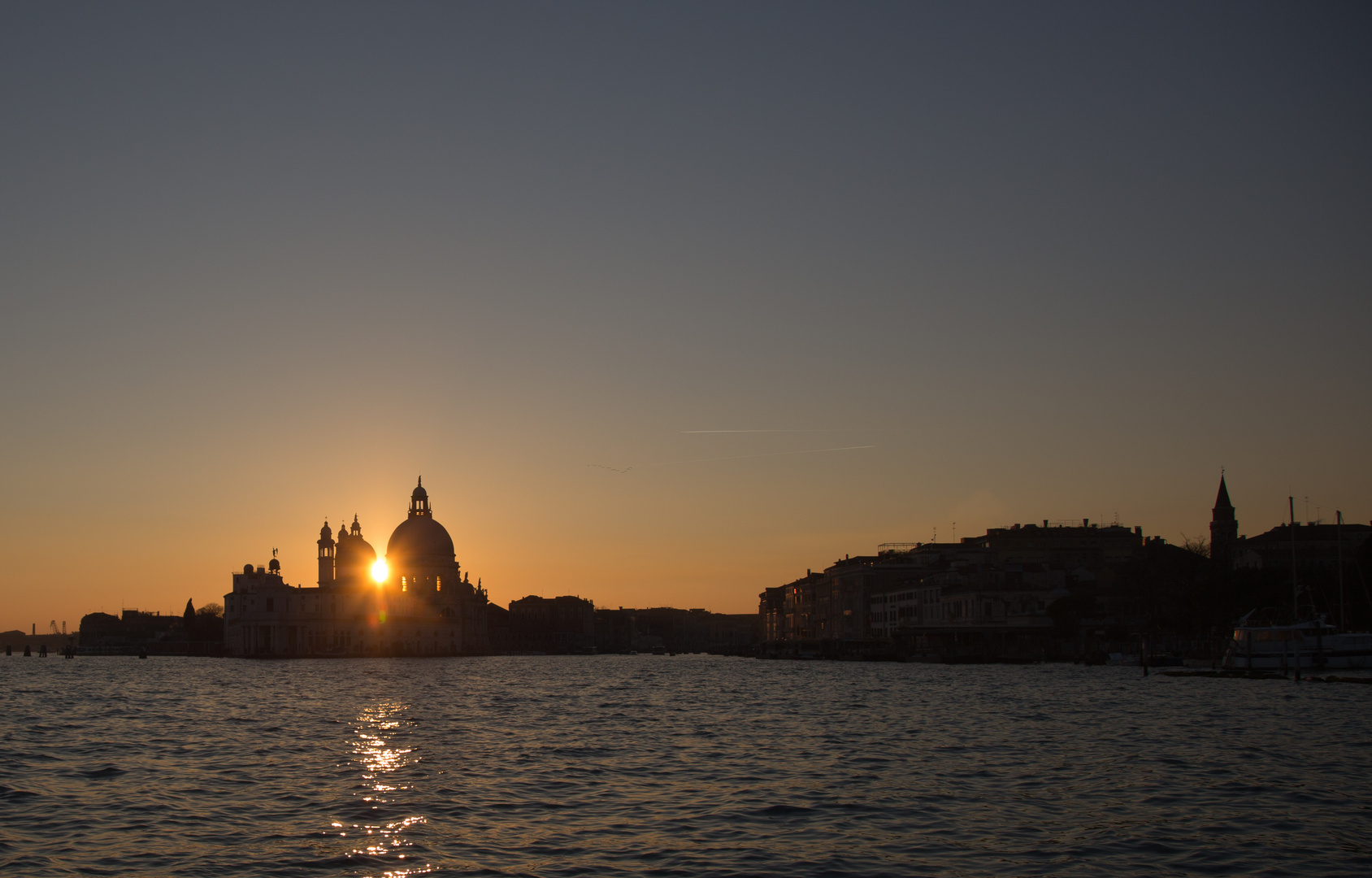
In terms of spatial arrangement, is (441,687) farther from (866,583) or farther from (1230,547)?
(1230,547)

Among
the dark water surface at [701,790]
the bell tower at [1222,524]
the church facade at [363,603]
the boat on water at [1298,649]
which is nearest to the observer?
the dark water surface at [701,790]

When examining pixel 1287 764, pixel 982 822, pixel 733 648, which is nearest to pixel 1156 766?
pixel 1287 764

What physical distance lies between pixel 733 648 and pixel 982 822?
174718 mm

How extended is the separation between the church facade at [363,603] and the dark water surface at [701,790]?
121070 mm

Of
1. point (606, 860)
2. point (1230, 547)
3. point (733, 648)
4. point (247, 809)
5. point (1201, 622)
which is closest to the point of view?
point (606, 860)

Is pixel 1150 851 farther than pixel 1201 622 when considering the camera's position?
No

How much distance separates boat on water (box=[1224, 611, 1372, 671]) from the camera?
195 feet

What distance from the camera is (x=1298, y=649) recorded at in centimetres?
5909

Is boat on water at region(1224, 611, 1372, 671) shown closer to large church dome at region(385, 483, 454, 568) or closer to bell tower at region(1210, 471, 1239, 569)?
bell tower at region(1210, 471, 1239, 569)

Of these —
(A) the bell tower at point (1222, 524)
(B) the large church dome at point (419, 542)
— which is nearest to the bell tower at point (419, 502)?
(B) the large church dome at point (419, 542)

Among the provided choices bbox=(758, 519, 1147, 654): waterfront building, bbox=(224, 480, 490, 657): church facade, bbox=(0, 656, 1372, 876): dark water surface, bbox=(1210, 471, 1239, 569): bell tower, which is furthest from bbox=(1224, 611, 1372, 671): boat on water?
bbox=(224, 480, 490, 657): church facade

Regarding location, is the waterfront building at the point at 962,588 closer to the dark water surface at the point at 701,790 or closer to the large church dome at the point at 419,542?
the large church dome at the point at 419,542

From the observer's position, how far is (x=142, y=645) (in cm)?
18012

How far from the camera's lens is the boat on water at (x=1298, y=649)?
5947cm
